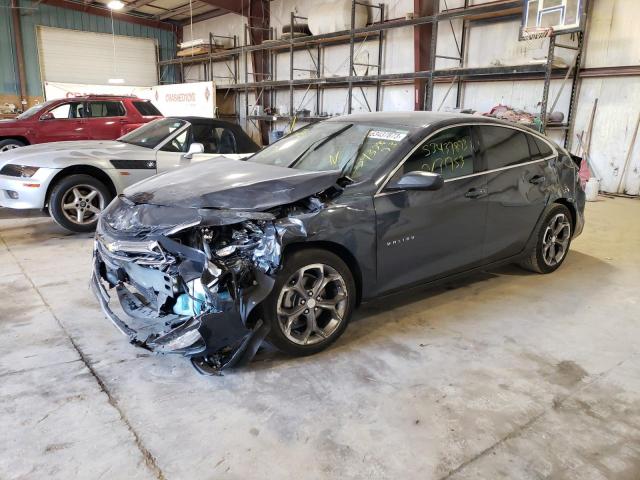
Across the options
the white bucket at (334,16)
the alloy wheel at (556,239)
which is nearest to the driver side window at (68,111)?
the white bucket at (334,16)

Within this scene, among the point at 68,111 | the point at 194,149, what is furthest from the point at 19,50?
the point at 194,149

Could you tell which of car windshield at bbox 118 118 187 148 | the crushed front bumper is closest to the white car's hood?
car windshield at bbox 118 118 187 148

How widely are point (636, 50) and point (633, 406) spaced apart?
8121 mm

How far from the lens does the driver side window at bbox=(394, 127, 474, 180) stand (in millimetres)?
3307

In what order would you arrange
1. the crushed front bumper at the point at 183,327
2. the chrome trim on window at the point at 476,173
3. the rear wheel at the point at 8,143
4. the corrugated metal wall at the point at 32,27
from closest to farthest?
the crushed front bumper at the point at 183,327 → the chrome trim on window at the point at 476,173 → the rear wheel at the point at 8,143 → the corrugated metal wall at the point at 32,27

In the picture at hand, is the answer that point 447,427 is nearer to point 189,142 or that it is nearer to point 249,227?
point 249,227

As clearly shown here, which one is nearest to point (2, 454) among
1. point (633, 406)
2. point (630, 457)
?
point (630, 457)

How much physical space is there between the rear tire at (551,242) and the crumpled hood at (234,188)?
7.41 feet

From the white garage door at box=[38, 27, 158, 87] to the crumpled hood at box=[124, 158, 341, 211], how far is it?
1748 cm

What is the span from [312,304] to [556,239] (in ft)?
9.13

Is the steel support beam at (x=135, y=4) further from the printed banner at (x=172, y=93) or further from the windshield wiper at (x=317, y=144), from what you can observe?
the windshield wiper at (x=317, y=144)

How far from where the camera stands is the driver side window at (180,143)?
20.4 feet

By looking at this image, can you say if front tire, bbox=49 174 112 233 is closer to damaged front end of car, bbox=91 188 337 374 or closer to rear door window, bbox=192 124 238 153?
rear door window, bbox=192 124 238 153

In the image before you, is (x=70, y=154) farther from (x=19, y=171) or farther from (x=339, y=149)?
(x=339, y=149)
